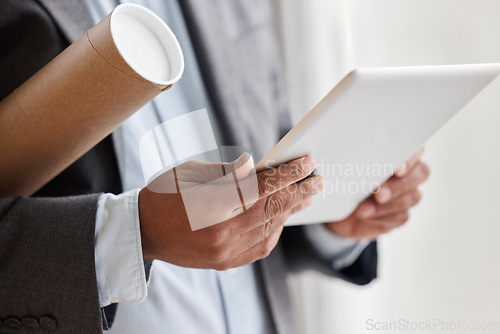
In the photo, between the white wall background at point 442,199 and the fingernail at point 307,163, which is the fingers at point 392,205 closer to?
the white wall background at point 442,199

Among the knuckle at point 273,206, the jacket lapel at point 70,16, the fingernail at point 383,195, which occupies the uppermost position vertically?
the jacket lapel at point 70,16

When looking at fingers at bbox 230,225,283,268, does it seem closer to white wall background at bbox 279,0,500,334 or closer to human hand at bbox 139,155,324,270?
human hand at bbox 139,155,324,270

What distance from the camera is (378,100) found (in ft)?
1.09

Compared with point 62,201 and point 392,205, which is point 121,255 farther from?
point 392,205

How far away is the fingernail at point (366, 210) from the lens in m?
0.64

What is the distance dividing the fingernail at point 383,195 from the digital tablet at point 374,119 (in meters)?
0.12

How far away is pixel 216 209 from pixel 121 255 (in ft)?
0.33

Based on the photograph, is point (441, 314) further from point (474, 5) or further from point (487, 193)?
point (474, 5)

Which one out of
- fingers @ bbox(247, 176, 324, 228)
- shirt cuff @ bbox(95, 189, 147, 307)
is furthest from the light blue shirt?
fingers @ bbox(247, 176, 324, 228)

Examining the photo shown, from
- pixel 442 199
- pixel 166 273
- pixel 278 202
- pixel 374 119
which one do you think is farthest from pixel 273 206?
pixel 442 199

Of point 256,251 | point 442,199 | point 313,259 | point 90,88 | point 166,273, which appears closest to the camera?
point 90,88

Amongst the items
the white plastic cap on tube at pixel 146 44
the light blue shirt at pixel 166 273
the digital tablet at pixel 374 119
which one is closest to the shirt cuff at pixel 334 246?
the light blue shirt at pixel 166 273

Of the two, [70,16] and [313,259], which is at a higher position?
[70,16]

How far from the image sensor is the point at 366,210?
641mm
